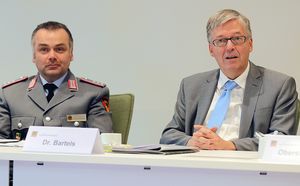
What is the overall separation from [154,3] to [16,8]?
936mm

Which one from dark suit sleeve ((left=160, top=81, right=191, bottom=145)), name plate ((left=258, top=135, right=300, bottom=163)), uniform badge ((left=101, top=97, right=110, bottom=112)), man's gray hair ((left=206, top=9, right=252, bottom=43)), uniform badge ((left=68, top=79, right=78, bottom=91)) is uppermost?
man's gray hair ((left=206, top=9, right=252, bottom=43))

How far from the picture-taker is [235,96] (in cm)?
256

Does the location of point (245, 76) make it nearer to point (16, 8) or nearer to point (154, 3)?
→ point (154, 3)

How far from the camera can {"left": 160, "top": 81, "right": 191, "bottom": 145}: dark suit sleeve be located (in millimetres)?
2477

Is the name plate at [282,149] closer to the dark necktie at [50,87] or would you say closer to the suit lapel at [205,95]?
the suit lapel at [205,95]

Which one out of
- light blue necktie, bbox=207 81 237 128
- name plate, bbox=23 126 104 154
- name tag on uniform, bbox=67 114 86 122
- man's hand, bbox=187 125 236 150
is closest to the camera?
name plate, bbox=23 126 104 154

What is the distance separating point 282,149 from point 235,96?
1153mm

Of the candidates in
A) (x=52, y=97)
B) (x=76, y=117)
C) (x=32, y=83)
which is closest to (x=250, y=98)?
(x=76, y=117)

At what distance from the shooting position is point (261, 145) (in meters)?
1.60

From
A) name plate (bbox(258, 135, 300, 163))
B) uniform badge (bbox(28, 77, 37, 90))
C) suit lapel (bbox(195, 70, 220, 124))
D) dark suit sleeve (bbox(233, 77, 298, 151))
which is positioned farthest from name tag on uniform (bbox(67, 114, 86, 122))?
name plate (bbox(258, 135, 300, 163))

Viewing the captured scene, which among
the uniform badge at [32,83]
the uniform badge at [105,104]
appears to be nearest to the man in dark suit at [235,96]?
the uniform badge at [105,104]

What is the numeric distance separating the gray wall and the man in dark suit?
75 cm

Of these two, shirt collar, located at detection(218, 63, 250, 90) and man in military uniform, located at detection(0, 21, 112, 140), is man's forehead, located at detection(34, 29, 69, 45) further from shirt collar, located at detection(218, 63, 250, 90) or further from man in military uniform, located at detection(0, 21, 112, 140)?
shirt collar, located at detection(218, 63, 250, 90)

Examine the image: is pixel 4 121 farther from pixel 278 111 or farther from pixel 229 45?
pixel 278 111
